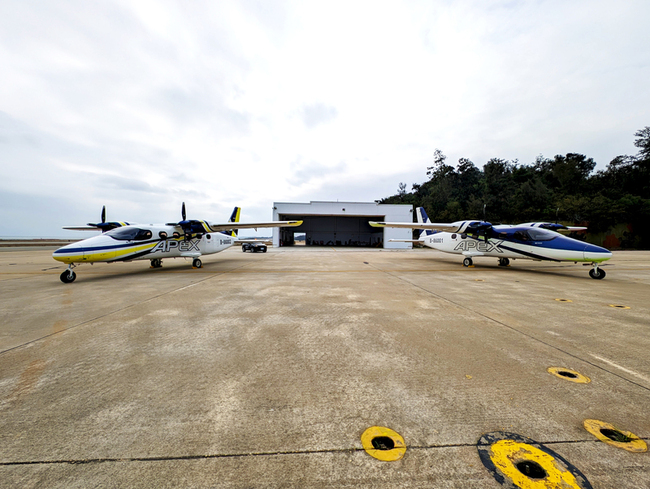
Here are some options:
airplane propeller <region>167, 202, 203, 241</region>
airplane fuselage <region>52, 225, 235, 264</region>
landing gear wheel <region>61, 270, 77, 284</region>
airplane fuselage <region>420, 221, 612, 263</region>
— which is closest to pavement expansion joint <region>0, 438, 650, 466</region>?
landing gear wheel <region>61, 270, 77, 284</region>

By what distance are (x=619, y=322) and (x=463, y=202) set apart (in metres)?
60.4

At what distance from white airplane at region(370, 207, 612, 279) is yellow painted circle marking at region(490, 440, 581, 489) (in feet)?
36.2

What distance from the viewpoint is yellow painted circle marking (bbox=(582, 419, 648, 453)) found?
175cm

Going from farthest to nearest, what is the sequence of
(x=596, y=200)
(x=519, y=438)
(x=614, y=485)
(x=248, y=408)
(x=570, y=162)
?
(x=570, y=162)
(x=596, y=200)
(x=248, y=408)
(x=519, y=438)
(x=614, y=485)

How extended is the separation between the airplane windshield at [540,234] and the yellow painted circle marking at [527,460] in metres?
11.7

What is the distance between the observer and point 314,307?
212 inches

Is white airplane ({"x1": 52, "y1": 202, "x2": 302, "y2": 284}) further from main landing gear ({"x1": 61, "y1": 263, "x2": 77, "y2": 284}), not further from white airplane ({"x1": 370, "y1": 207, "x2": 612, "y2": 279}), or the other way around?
white airplane ({"x1": 370, "y1": 207, "x2": 612, "y2": 279})

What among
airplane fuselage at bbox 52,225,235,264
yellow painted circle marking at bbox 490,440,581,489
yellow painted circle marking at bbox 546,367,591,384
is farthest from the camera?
airplane fuselage at bbox 52,225,235,264

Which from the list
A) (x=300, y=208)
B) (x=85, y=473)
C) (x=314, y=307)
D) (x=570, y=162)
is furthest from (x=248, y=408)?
(x=570, y=162)

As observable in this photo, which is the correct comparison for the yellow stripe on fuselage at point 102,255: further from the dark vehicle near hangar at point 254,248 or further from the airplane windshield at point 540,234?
the airplane windshield at point 540,234

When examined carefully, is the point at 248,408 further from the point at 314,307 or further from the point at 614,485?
the point at 314,307

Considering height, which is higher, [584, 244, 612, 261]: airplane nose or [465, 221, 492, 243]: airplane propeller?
[465, 221, 492, 243]: airplane propeller

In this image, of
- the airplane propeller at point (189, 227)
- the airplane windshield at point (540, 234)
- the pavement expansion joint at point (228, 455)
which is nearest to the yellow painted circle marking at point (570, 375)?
the pavement expansion joint at point (228, 455)

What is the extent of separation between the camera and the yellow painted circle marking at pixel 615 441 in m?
1.75
